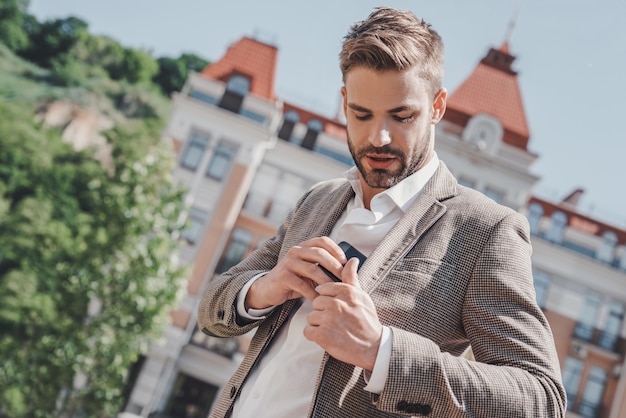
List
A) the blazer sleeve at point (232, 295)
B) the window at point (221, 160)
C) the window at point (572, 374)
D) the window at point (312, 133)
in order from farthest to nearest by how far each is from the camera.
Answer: the window at point (312, 133) < the window at point (221, 160) < the window at point (572, 374) < the blazer sleeve at point (232, 295)

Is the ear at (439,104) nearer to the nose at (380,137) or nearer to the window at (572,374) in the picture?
the nose at (380,137)

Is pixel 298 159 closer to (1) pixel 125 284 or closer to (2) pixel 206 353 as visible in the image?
(2) pixel 206 353

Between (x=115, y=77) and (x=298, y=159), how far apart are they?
2410 cm

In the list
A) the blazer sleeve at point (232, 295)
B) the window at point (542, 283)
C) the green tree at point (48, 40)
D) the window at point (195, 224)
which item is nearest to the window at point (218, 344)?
the window at point (195, 224)

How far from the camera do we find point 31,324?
1351 centimetres

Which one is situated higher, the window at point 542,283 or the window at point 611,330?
the window at point 542,283

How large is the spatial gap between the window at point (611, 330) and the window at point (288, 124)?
10.3 m

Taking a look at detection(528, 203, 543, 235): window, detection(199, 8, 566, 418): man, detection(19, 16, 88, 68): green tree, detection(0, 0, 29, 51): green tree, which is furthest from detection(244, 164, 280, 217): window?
detection(0, 0, 29, 51): green tree

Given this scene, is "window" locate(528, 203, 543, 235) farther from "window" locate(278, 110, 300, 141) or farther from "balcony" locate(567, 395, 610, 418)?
"window" locate(278, 110, 300, 141)

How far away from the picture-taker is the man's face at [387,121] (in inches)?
56.2

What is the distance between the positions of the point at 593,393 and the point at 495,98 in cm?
855

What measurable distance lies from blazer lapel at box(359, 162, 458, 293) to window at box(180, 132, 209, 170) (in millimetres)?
15585

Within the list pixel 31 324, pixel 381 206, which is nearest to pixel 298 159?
pixel 31 324

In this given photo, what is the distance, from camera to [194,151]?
16.9 metres
